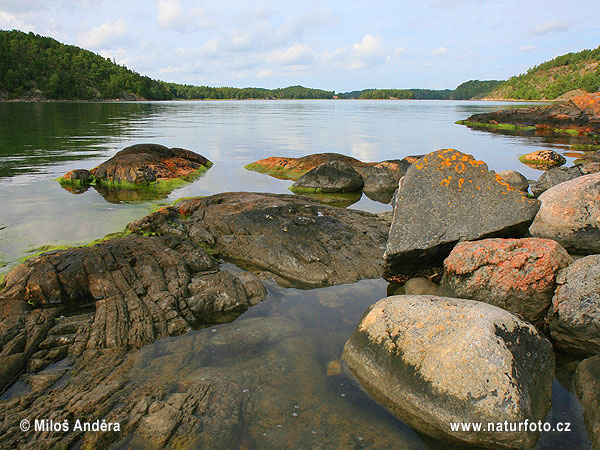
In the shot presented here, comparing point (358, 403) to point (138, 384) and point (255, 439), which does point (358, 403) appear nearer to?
point (255, 439)

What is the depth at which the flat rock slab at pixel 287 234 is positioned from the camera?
7508 millimetres

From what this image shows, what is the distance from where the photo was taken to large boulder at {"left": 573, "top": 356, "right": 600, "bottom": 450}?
3785 mm

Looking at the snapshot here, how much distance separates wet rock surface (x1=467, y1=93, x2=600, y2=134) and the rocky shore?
40886 mm

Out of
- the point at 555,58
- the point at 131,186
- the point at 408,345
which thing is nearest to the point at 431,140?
the point at 131,186

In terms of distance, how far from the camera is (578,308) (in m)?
4.84

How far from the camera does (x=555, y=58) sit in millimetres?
170125

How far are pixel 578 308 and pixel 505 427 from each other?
7.01 feet

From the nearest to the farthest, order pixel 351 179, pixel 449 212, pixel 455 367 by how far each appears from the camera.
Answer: pixel 455 367
pixel 449 212
pixel 351 179

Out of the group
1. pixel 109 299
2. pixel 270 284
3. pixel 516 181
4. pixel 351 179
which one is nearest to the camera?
pixel 109 299

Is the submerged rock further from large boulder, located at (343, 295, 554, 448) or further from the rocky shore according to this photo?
large boulder, located at (343, 295, 554, 448)

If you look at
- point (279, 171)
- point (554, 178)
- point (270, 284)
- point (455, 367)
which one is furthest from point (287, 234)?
point (554, 178)

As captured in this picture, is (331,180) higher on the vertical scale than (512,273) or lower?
higher

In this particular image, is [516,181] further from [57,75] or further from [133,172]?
[57,75]

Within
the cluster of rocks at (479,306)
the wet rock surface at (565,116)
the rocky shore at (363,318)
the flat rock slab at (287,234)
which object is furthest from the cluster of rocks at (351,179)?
the wet rock surface at (565,116)
